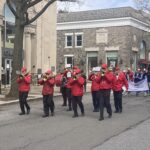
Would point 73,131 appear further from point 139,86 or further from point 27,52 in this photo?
point 27,52

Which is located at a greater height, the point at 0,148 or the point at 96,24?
the point at 96,24

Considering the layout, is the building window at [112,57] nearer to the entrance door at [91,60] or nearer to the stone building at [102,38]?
the stone building at [102,38]

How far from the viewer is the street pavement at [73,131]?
10000 millimetres

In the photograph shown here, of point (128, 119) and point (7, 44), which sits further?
point (7, 44)

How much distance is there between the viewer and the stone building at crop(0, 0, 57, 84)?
118 ft

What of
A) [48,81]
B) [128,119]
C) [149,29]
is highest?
[149,29]

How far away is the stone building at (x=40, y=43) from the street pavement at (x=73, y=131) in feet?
64.2

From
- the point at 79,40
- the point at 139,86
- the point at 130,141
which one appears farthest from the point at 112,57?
the point at 130,141

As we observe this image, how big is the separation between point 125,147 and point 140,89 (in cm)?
1732

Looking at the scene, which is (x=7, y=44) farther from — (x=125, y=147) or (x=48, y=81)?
(x=125, y=147)

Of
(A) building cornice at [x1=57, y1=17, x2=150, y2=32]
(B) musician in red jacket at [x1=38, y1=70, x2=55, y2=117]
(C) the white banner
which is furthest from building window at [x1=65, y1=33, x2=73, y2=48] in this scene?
(B) musician in red jacket at [x1=38, y1=70, x2=55, y2=117]

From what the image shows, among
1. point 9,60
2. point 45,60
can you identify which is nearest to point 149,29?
point 45,60

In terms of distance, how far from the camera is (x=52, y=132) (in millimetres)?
11820

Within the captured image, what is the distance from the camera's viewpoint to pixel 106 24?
52.1 meters
